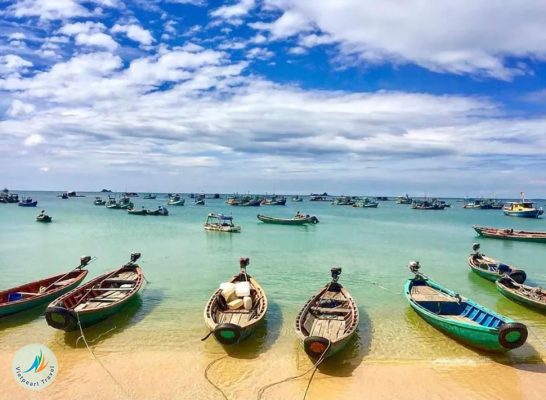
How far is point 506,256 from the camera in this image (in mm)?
33438

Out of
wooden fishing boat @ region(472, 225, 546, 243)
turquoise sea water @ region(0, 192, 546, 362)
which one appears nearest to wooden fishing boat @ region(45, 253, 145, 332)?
turquoise sea water @ region(0, 192, 546, 362)

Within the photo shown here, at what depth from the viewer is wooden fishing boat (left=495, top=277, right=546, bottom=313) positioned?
1623 cm

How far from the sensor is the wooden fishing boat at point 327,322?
10.9m

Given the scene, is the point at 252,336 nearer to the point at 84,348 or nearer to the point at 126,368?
the point at 126,368

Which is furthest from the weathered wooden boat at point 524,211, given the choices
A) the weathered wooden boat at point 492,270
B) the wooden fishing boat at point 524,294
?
the wooden fishing boat at point 524,294

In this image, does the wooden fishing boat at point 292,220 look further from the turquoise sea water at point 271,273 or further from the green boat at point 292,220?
the turquoise sea water at point 271,273

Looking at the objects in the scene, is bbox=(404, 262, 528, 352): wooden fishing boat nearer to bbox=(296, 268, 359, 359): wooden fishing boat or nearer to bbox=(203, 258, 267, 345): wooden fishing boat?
bbox=(296, 268, 359, 359): wooden fishing boat

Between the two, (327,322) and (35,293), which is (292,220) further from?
(327,322)

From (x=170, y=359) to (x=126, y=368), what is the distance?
1292 mm

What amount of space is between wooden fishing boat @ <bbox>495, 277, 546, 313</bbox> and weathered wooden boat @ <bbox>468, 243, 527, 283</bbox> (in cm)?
233

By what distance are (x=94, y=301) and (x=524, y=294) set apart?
1811 cm

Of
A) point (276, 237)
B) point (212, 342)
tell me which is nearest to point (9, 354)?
point (212, 342)

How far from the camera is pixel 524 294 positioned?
17062 millimetres

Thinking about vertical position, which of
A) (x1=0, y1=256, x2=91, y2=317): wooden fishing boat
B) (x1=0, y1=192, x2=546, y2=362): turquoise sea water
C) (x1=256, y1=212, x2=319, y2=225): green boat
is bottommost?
(x1=0, y1=192, x2=546, y2=362): turquoise sea water
